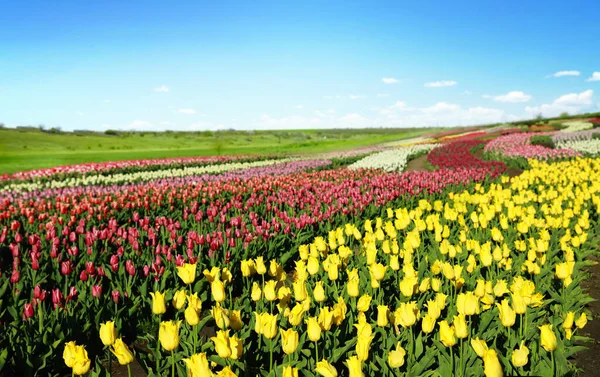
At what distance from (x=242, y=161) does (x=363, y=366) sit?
933 inches

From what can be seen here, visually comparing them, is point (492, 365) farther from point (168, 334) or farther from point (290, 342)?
point (168, 334)

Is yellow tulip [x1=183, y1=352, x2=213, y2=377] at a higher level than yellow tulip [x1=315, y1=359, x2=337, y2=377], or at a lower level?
Answer: higher

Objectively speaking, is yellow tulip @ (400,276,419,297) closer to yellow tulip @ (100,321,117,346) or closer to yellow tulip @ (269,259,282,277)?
yellow tulip @ (269,259,282,277)

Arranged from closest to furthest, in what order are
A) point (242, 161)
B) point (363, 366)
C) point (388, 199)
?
1. point (363, 366)
2. point (388, 199)
3. point (242, 161)

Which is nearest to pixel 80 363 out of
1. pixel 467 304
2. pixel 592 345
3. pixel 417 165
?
pixel 467 304

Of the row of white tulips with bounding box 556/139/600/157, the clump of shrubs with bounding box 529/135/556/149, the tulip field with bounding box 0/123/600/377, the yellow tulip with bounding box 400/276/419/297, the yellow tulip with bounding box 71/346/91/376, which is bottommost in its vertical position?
the tulip field with bounding box 0/123/600/377

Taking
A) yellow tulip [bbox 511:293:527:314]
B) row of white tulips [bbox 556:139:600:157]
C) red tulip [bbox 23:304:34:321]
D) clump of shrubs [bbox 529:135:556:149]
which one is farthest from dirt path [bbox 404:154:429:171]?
red tulip [bbox 23:304:34:321]

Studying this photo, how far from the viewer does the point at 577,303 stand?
4102 millimetres

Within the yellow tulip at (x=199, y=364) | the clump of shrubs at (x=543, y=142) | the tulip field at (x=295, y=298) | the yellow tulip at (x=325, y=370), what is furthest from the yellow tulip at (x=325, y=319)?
the clump of shrubs at (x=543, y=142)

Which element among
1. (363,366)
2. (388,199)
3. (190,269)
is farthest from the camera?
(388,199)

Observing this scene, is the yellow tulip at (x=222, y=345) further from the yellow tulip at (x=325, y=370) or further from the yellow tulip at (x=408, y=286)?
the yellow tulip at (x=408, y=286)

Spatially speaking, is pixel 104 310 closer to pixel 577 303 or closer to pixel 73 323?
pixel 73 323

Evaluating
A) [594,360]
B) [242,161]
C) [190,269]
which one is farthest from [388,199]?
[242,161]

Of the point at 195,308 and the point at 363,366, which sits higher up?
the point at 195,308
